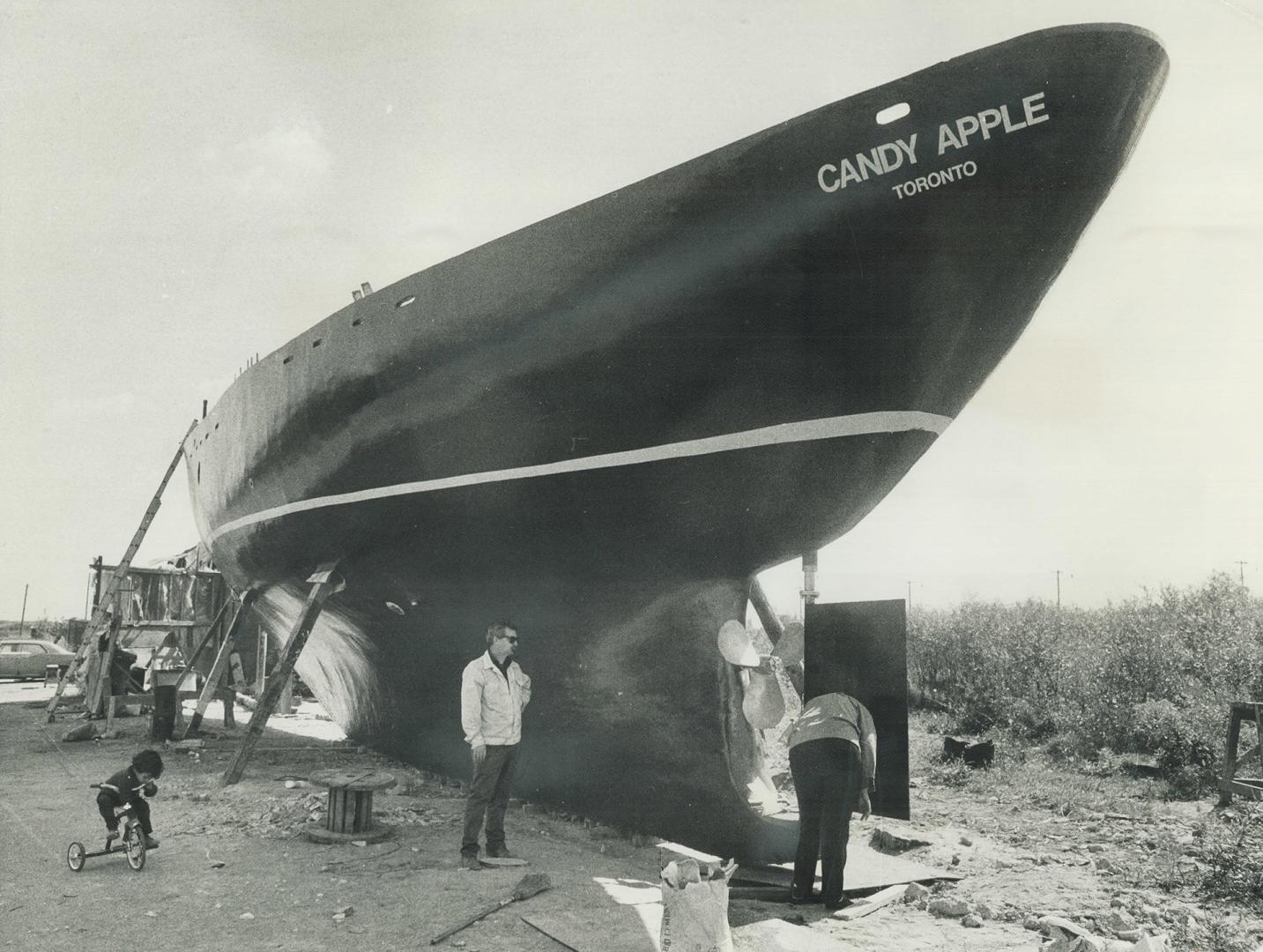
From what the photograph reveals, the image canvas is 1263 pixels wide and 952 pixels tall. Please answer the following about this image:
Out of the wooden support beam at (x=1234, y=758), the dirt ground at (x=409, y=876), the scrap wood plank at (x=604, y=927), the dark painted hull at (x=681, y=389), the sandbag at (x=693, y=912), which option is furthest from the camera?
the wooden support beam at (x=1234, y=758)

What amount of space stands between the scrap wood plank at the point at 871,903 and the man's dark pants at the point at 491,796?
5.90ft

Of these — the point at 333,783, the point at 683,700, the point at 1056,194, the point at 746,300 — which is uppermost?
the point at 1056,194

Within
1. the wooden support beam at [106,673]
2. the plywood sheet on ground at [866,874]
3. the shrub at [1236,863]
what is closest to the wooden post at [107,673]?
the wooden support beam at [106,673]

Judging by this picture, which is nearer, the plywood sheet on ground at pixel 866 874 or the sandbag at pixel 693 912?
the sandbag at pixel 693 912

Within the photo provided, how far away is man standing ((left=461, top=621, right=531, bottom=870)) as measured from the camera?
4.67 metres

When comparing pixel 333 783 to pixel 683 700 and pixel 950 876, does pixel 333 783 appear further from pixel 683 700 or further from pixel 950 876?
pixel 950 876

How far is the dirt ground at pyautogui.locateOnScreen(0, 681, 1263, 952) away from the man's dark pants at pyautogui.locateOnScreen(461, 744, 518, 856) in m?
0.19

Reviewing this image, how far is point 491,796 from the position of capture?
4.75m

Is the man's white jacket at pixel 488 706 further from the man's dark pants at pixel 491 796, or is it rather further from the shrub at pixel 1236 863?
the shrub at pixel 1236 863

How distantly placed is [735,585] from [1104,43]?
3.03 metres

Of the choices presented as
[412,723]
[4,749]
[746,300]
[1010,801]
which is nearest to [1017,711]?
[1010,801]

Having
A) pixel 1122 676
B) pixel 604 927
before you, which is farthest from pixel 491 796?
pixel 1122 676

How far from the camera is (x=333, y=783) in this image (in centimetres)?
500

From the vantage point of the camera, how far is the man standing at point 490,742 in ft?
15.3
